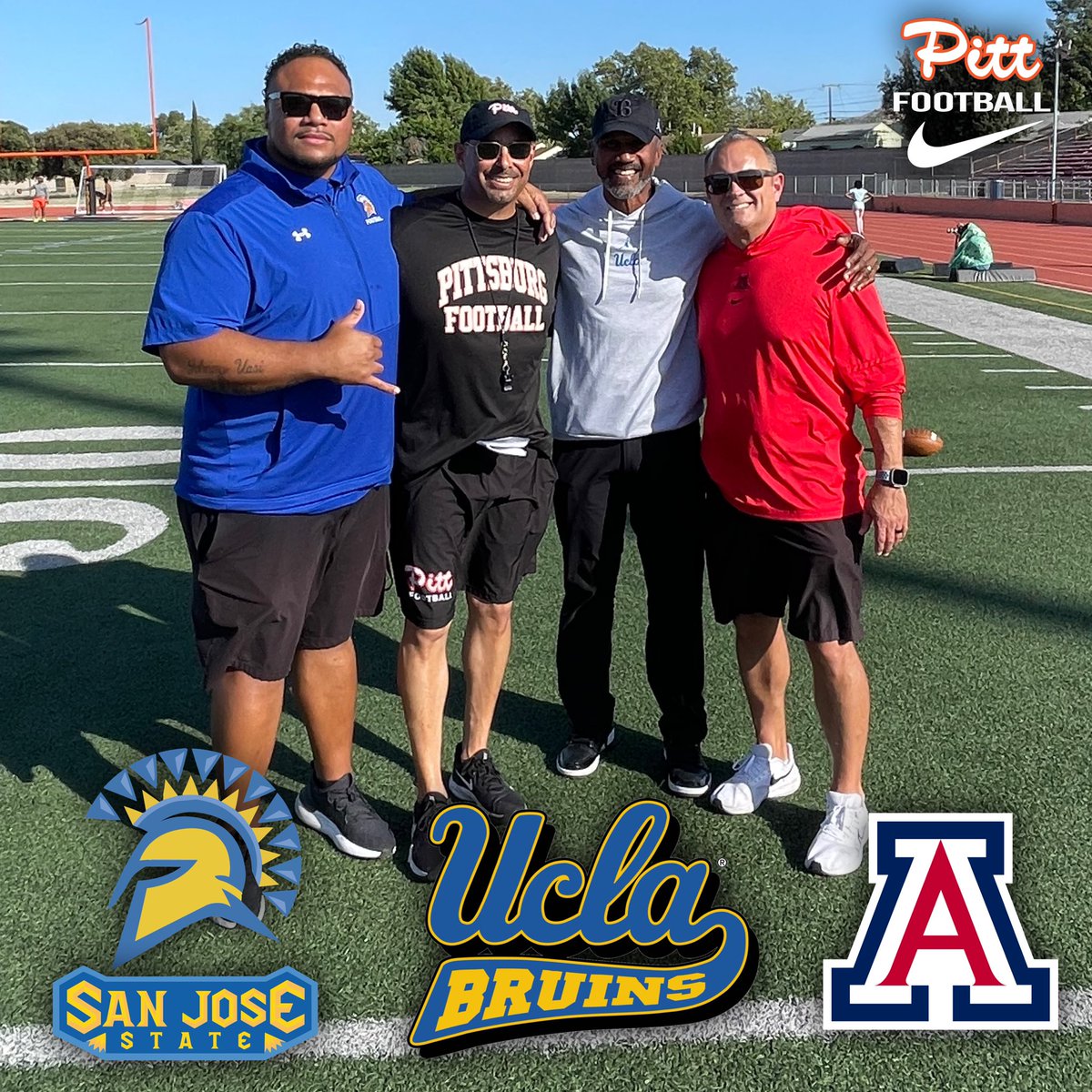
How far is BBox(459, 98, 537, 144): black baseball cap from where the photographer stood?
2832mm

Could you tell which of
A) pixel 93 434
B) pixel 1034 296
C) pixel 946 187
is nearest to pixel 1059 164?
pixel 946 187

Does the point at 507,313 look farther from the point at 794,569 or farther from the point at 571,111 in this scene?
the point at 571,111

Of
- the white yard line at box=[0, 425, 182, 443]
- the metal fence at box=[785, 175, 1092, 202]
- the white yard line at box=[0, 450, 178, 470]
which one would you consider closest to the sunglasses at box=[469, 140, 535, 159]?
the white yard line at box=[0, 450, 178, 470]

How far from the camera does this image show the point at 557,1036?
2.38 meters

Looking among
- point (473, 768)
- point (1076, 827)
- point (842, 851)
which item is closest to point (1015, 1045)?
point (842, 851)

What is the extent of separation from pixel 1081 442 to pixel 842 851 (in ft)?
17.1

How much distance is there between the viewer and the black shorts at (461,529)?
3029 mm

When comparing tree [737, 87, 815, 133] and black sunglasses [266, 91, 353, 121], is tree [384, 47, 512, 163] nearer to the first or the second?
tree [737, 87, 815, 133]

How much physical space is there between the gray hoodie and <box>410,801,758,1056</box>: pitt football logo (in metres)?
1.14

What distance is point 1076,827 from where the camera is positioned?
121 inches

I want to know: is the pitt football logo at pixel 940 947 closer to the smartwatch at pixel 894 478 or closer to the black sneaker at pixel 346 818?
the smartwatch at pixel 894 478

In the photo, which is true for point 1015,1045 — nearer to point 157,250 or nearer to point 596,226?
point 596,226

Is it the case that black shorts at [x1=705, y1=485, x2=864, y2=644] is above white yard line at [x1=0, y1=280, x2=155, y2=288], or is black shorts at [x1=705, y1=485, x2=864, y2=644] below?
below

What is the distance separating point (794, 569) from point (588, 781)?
0.91 m
